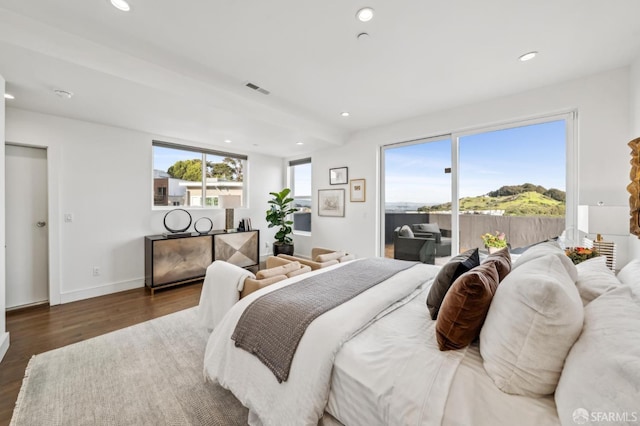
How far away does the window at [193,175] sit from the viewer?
4266 millimetres

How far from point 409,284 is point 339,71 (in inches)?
84.7

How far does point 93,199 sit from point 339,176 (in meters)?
3.82

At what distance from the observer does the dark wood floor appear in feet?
6.31

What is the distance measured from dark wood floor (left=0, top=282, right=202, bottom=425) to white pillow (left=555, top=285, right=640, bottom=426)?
112 inches

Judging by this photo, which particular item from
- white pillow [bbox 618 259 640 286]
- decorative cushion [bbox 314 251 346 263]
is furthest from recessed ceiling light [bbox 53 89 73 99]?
white pillow [bbox 618 259 640 286]

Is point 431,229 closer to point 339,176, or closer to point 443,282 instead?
point 339,176

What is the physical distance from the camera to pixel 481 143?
347 centimetres

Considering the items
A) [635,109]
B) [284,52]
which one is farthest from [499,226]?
[284,52]

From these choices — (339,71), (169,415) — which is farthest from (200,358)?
(339,71)

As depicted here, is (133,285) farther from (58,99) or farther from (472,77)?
(472,77)

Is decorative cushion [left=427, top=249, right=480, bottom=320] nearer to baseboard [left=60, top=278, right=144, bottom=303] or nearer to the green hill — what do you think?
the green hill

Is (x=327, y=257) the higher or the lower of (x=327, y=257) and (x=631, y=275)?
the lower

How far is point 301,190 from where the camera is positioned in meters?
5.87

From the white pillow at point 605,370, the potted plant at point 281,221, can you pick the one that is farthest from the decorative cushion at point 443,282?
the potted plant at point 281,221
